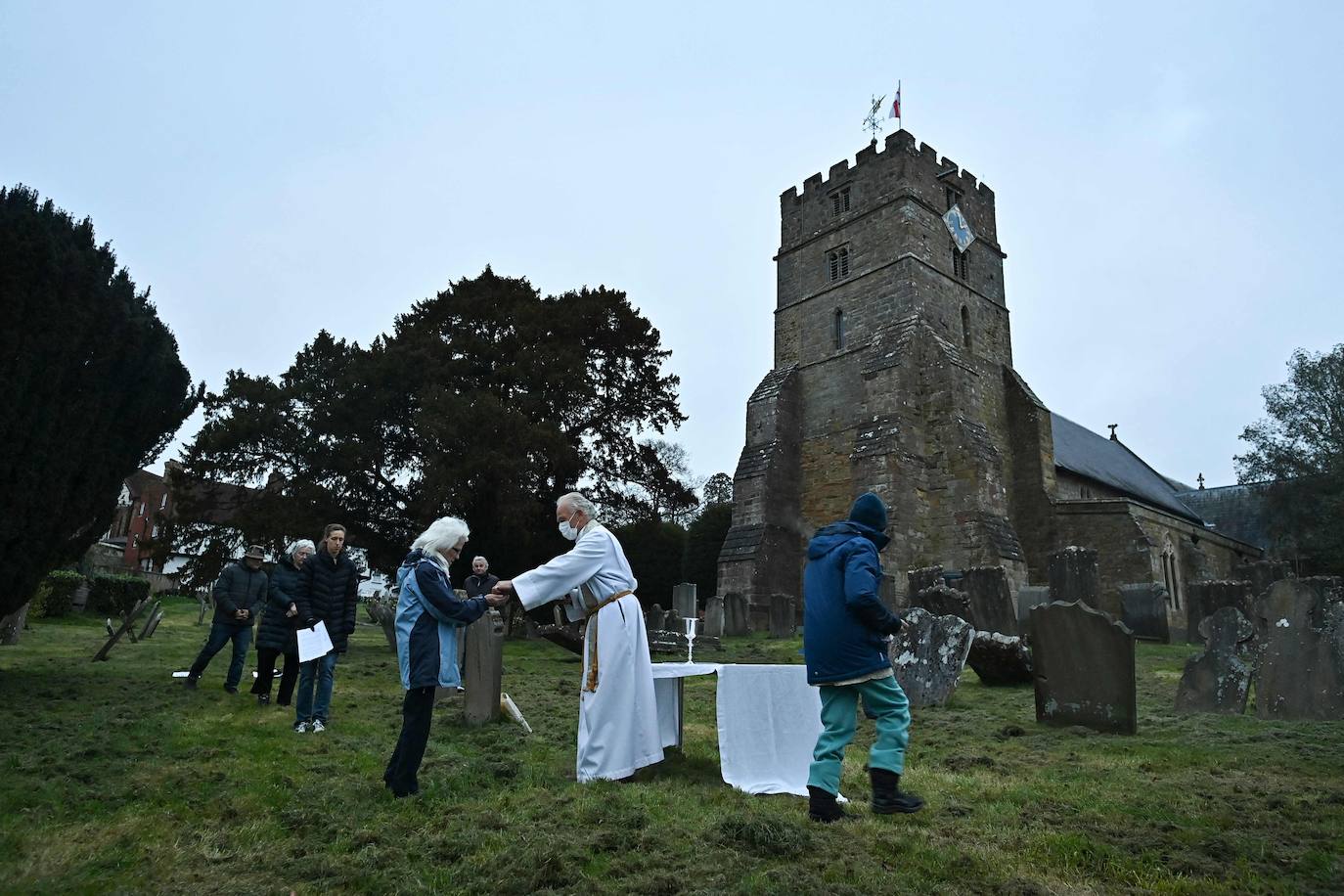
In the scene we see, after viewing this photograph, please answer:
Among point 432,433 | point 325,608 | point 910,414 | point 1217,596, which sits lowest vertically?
point 325,608

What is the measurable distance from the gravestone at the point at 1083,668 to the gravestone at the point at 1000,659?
2194 mm

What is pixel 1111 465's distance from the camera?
34.8m

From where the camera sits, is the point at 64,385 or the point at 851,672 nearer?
the point at 851,672

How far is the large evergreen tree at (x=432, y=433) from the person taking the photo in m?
18.6

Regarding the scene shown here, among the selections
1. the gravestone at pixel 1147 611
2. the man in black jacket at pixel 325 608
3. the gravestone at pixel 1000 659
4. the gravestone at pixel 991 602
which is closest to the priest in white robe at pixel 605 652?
the man in black jacket at pixel 325 608

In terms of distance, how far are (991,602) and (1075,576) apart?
3.19 meters

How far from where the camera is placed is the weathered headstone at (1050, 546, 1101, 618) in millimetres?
14141

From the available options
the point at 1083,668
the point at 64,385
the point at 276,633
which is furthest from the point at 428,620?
the point at 64,385

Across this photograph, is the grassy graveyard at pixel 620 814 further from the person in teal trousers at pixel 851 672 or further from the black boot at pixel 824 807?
→ the person in teal trousers at pixel 851 672

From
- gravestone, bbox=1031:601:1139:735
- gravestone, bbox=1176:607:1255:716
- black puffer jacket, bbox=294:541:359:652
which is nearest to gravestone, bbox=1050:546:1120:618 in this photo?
gravestone, bbox=1176:607:1255:716

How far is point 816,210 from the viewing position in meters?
28.3

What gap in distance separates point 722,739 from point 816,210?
2598 centimetres

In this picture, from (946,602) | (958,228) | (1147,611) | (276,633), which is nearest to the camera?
(276,633)

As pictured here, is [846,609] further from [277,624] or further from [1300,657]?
[277,624]
